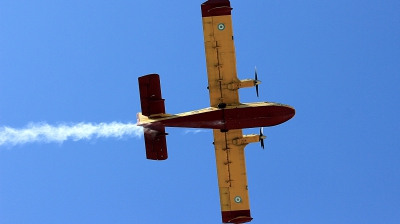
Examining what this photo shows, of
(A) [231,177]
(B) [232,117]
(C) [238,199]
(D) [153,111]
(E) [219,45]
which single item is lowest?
(C) [238,199]

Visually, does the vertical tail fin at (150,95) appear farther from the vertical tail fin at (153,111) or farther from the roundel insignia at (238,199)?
the roundel insignia at (238,199)

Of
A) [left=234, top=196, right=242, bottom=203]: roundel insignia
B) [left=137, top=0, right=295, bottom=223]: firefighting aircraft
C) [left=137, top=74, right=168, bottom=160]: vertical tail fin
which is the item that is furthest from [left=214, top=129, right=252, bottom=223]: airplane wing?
[left=137, top=74, right=168, bottom=160]: vertical tail fin

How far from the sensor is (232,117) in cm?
5022

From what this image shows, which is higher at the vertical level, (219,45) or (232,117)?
(219,45)

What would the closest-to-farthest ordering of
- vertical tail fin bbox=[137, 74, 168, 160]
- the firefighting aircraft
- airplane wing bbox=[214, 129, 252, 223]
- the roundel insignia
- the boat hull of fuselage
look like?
1. the boat hull of fuselage
2. the firefighting aircraft
3. vertical tail fin bbox=[137, 74, 168, 160]
4. airplane wing bbox=[214, 129, 252, 223]
5. the roundel insignia

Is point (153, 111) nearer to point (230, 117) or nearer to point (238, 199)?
point (230, 117)

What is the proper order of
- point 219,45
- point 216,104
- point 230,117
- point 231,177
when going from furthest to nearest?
point 231,177 < point 216,104 < point 219,45 < point 230,117

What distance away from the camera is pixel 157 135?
50938 millimetres

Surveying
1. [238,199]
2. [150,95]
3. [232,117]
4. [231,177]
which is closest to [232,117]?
[232,117]

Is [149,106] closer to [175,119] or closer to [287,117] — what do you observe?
[175,119]

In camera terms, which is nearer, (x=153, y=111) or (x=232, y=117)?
(x=232, y=117)

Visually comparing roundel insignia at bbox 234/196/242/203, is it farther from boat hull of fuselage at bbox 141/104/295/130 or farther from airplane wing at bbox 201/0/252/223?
boat hull of fuselage at bbox 141/104/295/130

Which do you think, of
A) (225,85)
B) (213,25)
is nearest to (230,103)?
(225,85)

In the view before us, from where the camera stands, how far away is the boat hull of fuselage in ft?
164
